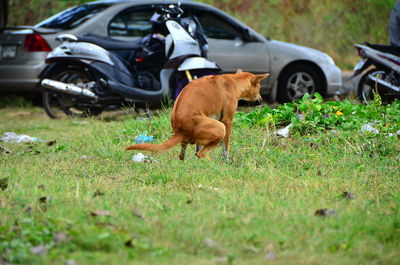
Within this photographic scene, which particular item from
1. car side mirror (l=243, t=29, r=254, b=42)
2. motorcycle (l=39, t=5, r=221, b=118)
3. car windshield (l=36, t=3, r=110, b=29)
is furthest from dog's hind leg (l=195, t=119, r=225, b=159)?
car side mirror (l=243, t=29, r=254, b=42)

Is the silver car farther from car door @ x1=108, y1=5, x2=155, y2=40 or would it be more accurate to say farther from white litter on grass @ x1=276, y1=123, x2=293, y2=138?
white litter on grass @ x1=276, y1=123, x2=293, y2=138

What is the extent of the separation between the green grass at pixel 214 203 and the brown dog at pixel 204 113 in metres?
0.22

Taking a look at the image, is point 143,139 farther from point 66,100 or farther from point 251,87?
point 66,100

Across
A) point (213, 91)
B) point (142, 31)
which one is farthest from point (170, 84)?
point (213, 91)

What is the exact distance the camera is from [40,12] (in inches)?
600

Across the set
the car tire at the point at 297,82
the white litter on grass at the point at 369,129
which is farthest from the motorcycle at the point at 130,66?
the white litter on grass at the point at 369,129

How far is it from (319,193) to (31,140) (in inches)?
153

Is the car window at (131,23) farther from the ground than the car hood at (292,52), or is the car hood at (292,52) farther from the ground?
the car window at (131,23)

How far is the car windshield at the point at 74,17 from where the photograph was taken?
9391 millimetres

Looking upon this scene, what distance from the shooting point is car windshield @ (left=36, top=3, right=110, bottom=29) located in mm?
9391

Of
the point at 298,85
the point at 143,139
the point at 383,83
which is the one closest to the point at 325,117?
the point at 143,139

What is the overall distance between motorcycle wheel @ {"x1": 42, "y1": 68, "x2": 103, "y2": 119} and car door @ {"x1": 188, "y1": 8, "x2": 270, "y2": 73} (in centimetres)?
195

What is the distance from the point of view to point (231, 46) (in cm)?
988

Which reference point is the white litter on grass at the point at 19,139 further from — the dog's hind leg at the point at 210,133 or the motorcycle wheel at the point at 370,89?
the motorcycle wheel at the point at 370,89
